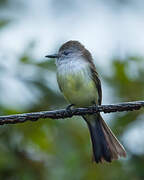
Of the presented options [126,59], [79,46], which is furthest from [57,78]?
[126,59]

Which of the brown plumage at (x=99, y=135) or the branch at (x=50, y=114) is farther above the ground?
the branch at (x=50, y=114)

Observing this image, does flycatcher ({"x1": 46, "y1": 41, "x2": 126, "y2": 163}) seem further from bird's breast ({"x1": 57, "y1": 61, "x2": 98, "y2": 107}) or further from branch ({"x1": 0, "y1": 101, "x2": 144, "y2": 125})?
branch ({"x1": 0, "y1": 101, "x2": 144, "y2": 125})

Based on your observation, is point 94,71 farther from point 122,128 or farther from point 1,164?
point 1,164

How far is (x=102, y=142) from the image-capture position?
4.82 meters

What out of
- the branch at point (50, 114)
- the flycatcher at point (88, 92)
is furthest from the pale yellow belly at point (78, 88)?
the branch at point (50, 114)

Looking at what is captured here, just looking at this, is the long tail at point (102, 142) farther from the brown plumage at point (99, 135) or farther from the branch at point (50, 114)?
the branch at point (50, 114)

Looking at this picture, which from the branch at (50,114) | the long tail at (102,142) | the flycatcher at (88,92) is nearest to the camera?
the branch at (50,114)

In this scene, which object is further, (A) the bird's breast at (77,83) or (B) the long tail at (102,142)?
(A) the bird's breast at (77,83)

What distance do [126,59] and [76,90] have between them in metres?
1.04

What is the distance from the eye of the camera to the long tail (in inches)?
176

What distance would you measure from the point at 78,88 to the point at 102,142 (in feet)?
1.71

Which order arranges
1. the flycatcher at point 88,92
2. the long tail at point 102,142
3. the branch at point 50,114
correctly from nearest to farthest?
the branch at point 50,114
the long tail at point 102,142
the flycatcher at point 88,92

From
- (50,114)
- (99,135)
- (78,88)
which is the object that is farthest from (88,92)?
(50,114)

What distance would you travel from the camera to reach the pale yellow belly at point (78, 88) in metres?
4.66
